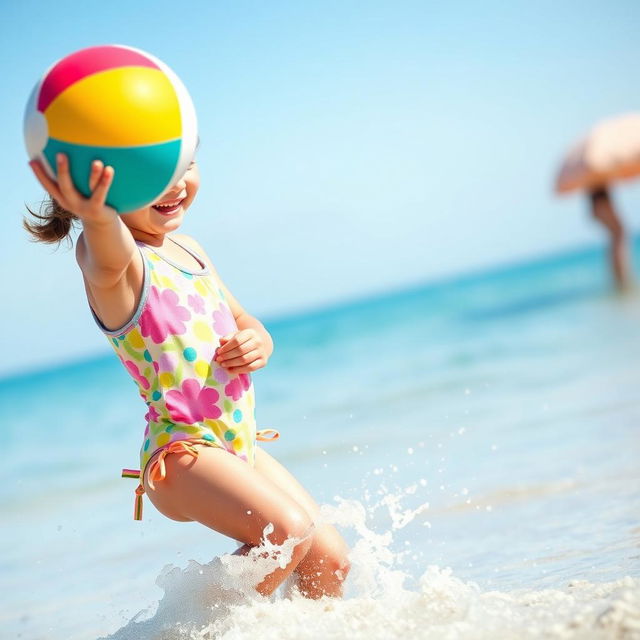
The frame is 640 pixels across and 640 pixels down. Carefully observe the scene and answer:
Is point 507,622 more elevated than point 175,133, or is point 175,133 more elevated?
point 175,133

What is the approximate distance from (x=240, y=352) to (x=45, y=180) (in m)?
0.83

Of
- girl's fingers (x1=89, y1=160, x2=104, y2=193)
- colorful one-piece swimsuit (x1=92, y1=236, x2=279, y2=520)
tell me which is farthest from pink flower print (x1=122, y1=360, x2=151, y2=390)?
girl's fingers (x1=89, y1=160, x2=104, y2=193)

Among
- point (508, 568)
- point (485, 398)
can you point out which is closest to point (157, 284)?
point (508, 568)

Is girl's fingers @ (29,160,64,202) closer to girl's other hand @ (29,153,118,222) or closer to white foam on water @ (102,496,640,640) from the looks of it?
girl's other hand @ (29,153,118,222)

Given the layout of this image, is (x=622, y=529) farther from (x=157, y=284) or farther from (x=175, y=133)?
(x=175, y=133)

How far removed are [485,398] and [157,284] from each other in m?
5.48

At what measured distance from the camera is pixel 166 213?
3.12m

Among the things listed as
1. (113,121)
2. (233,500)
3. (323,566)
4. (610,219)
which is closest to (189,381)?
(233,500)

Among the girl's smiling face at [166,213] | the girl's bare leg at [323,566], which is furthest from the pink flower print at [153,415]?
the girl's smiling face at [166,213]

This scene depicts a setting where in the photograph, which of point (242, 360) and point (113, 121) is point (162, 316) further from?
point (113, 121)

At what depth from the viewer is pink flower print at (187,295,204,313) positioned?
3074 millimetres

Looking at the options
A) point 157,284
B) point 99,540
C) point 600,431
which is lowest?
point 99,540

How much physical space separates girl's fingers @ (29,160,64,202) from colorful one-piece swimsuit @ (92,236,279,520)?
1.51 ft

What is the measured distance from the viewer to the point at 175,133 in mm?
2691
